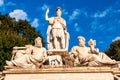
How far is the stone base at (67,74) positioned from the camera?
1491 cm

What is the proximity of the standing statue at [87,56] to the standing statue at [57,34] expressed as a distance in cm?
117

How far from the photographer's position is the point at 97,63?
15.6 m

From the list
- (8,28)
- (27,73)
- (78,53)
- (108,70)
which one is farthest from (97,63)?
(8,28)

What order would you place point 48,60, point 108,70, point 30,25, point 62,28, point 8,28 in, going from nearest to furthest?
point 108,70
point 48,60
point 62,28
point 8,28
point 30,25

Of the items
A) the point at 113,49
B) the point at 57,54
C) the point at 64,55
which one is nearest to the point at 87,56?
the point at 64,55

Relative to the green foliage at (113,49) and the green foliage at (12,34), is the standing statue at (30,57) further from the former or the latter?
the green foliage at (113,49)

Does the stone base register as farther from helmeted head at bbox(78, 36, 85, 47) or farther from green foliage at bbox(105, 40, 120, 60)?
green foliage at bbox(105, 40, 120, 60)

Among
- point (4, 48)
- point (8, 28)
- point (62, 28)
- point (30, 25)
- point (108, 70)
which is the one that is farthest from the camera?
point (30, 25)

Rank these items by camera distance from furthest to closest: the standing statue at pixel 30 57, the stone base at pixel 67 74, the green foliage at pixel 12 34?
the green foliage at pixel 12 34
the standing statue at pixel 30 57
the stone base at pixel 67 74

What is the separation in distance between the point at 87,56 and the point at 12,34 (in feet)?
63.4

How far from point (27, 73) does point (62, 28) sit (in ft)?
16.0

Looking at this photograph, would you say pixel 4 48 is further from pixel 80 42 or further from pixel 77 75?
pixel 77 75

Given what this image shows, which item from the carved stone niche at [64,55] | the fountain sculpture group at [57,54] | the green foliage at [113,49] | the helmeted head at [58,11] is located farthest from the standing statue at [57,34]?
the green foliage at [113,49]

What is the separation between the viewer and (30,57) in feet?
53.0
